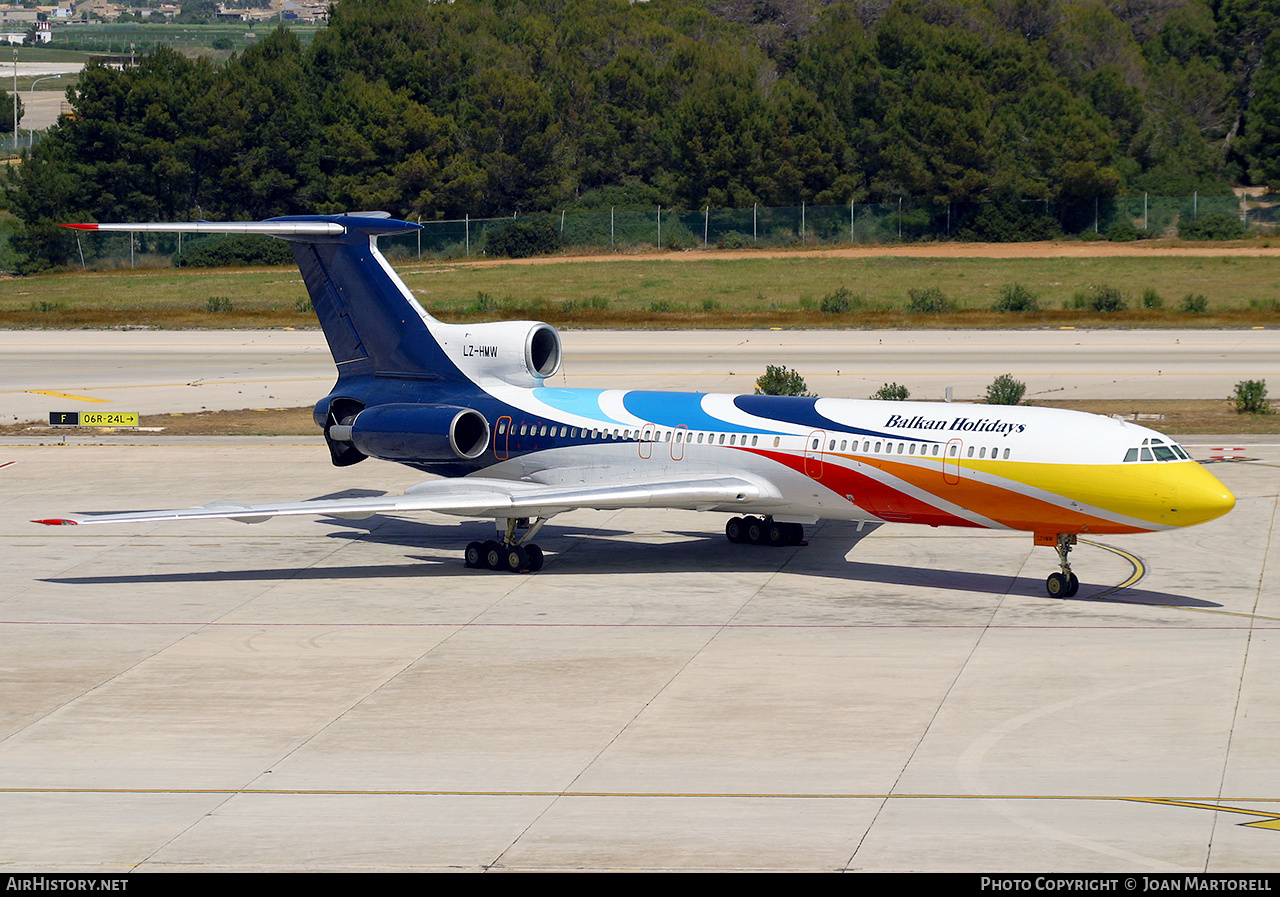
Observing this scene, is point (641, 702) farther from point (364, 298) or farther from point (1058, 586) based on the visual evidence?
point (364, 298)

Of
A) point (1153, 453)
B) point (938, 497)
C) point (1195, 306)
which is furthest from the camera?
point (1195, 306)

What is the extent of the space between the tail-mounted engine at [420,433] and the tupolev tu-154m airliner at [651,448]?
34 mm

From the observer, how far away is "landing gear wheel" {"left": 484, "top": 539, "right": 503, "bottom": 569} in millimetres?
28016

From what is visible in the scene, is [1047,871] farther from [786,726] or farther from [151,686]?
[151,686]

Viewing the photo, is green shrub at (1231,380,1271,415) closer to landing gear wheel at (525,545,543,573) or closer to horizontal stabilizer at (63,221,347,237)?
landing gear wheel at (525,545,543,573)

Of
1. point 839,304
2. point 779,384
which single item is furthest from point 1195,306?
point 779,384

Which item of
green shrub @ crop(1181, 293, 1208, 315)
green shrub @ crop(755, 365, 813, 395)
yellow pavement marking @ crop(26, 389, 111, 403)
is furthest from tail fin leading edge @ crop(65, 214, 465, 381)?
green shrub @ crop(1181, 293, 1208, 315)

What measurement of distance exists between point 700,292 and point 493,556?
5321 centimetres

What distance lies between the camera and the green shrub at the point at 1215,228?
9450cm

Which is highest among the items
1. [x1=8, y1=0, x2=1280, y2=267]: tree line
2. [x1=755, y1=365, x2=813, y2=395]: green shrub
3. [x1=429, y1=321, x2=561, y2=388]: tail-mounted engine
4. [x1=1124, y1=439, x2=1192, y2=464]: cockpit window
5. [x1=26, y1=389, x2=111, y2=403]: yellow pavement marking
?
[x1=8, y1=0, x2=1280, y2=267]: tree line

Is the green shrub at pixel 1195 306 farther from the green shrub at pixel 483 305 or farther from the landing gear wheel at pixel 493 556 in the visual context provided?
the landing gear wheel at pixel 493 556

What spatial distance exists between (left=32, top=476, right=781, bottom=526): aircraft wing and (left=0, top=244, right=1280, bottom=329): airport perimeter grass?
3935 centimetres

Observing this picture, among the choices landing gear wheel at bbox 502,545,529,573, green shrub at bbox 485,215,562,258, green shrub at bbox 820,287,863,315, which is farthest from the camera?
green shrub at bbox 485,215,562,258

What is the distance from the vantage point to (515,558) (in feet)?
91.5
